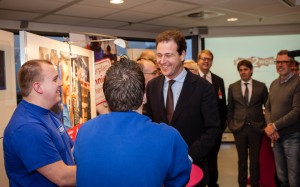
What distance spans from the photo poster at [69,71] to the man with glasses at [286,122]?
7.07ft

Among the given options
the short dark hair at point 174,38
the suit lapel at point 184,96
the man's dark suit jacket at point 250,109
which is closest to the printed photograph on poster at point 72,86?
the short dark hair at point 174,38

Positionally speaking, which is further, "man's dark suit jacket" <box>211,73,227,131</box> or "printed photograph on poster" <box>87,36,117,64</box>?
"man's dark suit jacket" <box>211,73,227,131</box>

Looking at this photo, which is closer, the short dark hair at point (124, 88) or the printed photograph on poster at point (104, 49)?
the short dark hair at point (124, 88)

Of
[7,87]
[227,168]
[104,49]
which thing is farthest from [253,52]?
[7,87]

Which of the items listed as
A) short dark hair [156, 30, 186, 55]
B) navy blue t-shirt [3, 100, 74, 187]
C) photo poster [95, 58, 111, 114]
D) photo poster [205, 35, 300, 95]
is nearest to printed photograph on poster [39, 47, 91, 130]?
photo poster [95, 58, 111, 114]

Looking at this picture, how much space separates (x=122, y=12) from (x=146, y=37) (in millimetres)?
2414

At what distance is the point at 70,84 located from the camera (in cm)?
263

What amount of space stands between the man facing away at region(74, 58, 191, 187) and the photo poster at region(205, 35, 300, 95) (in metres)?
6.51

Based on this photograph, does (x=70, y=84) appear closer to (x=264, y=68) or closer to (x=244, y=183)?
(x=244, y=183)

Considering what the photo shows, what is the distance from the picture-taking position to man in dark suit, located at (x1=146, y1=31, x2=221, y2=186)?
5.74 feet

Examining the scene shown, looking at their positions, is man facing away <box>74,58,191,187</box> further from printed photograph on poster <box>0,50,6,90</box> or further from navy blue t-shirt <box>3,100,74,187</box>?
printed photograph on poster <box>0,50,6,90</box>

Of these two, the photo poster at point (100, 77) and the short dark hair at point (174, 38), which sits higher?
the short dark hair at point (174, 38)

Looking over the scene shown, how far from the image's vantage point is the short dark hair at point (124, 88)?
1.08 m

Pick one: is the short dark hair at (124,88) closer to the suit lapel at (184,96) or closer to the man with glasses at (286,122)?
the suit lapel at (184,96)
